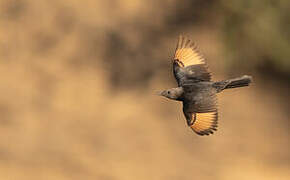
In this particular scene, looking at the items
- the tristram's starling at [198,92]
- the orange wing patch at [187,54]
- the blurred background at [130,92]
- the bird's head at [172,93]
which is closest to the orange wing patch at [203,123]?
the tristram's starling at [198,92]

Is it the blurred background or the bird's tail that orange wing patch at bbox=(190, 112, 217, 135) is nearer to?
the bird's tail

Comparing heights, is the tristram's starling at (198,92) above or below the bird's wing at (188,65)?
below

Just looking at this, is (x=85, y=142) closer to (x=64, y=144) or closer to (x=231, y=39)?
(x=64, y=144)

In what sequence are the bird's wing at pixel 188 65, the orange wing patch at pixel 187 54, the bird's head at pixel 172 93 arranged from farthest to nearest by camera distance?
the orange wing patch at pixel 187 54
the bird's wing at pixel 188 65
the bird's head at pixel 172 93

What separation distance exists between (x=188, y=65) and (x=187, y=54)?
0.87 feet

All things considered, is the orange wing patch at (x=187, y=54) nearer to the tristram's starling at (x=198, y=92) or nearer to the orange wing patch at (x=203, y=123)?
the tristram's starling at (x=198, y=92)

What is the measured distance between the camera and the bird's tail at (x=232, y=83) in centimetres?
444

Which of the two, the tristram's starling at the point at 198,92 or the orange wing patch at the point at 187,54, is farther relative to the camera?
the orange wing patch at the point at 187,54

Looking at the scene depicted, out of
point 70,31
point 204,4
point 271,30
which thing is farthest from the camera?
point 204,4

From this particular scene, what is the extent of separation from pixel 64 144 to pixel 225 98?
2935mm

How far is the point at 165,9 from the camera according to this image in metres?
13.0

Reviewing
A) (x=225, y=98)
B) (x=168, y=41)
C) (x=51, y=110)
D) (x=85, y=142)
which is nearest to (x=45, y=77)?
(x=51, y=110)

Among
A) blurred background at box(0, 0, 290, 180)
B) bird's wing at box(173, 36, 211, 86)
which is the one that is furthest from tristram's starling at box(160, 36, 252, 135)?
blurred background at box(0, 0, 290, 180)

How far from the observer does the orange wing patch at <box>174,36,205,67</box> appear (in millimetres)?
5184
